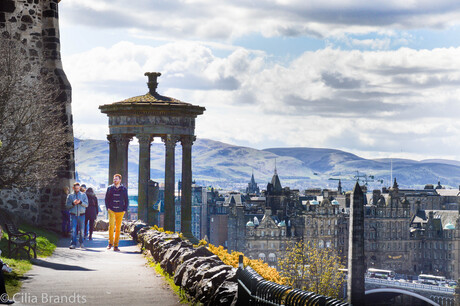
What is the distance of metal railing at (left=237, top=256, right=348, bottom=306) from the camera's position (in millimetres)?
9484

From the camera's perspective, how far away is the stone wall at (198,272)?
40.8 feet

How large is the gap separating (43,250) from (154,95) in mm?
14472

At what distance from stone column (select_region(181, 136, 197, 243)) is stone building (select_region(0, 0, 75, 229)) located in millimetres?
7978

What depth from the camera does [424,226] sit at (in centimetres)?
16600

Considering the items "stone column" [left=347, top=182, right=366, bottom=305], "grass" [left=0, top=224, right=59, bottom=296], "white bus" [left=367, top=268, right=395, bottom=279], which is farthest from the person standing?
"white bus" [left=367, top=268, right=395, bottom=279]

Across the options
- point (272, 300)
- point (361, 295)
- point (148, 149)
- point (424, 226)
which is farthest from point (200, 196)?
point (272, 300)

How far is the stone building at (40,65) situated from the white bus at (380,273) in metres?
114

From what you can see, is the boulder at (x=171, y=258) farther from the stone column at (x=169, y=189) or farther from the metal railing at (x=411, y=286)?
the metal railing at (x=411, y=286)

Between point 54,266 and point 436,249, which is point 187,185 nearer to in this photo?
point 54,266

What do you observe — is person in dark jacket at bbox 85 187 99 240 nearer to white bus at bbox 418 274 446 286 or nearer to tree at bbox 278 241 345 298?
tree at bbox 278 241 345 298

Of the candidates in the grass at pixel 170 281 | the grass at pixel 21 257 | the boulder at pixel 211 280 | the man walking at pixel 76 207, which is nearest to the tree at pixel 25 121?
the man walking at pixel 76 207

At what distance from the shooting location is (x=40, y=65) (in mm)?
27156

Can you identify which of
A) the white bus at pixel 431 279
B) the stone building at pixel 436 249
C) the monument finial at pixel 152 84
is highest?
the monument finial at pixel 152 84

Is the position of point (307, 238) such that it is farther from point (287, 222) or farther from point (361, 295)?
point (361, 295)
